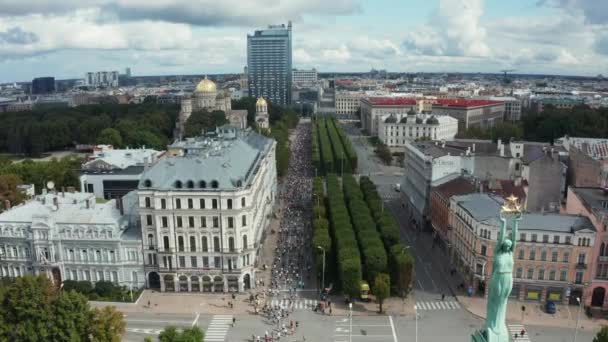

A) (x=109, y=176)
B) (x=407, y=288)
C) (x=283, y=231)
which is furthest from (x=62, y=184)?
(x=407, y=288)

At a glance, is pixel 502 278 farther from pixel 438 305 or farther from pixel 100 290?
pixel 100 290

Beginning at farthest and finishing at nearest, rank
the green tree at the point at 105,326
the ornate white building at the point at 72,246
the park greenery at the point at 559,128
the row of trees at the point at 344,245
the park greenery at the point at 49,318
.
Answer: the park greenery at the point at 559,128, the ornate white building at the point at 72,246, the row of trees at the point at 344,245, the green tree at the point at 105,326, the park greenery at the point at 49,318

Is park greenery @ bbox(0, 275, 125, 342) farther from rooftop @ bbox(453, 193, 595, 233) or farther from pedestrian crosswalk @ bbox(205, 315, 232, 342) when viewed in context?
rooftop @ bbox(453, 193, 595, 233)

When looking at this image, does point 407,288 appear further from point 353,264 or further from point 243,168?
point 243,168

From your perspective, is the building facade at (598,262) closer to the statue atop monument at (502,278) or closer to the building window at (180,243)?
the statue atop monument at (502,278)

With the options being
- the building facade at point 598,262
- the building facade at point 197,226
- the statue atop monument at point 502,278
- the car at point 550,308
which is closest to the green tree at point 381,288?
the building facade at point 197,226

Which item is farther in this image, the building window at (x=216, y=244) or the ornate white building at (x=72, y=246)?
the ornate white building at (x=72, y=246)

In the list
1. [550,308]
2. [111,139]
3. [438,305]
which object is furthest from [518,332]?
[111,139]
